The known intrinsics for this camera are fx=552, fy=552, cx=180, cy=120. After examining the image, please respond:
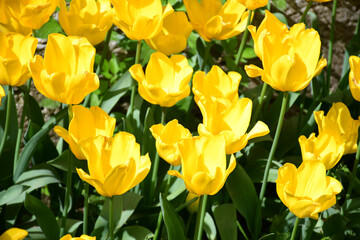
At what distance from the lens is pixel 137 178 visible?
3.70 feet

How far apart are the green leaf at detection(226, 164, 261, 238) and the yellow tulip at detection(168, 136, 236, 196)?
0.49 m

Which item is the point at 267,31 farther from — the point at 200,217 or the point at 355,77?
the point at 200,217

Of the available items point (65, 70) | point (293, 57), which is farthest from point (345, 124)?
point (65, 70)

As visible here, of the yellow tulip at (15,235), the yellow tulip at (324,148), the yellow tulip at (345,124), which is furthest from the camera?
the yellow tulip at (345,124)

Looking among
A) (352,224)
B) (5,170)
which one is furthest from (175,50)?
(352,224)

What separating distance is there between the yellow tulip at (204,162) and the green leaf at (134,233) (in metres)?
0.39

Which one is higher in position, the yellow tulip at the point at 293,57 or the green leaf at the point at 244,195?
the yellow tulip at the point at 293,57

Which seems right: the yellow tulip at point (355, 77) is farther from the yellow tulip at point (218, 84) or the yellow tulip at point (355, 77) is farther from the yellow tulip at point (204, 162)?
the yellow tulip at point (204, 162)

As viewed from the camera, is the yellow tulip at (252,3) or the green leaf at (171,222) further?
the yellow tulip at (252,3)

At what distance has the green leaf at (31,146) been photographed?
1455 millimetres

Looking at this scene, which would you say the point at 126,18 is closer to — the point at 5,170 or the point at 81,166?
the point at 81,166

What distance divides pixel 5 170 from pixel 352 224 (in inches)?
41.5

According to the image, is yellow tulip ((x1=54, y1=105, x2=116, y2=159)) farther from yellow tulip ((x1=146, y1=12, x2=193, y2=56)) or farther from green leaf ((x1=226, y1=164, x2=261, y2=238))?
green leaf ((x1=226, y1=164, x2=261, y2=238))

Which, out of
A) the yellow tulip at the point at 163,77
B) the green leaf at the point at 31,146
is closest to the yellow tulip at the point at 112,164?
the yellow tulip at the point at 163,77
